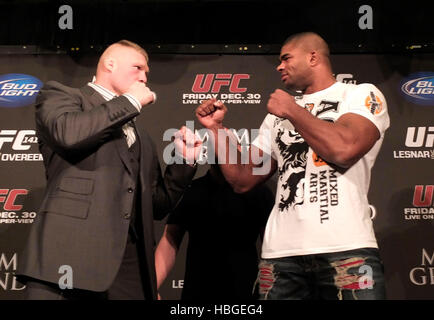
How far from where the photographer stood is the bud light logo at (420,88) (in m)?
3.28

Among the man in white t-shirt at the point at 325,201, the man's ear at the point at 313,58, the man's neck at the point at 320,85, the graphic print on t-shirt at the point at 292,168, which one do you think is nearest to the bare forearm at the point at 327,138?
the man in white t-shirt at the point at 325,201

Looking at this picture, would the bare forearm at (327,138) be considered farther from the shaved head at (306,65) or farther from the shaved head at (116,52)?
the shaved head at (116,52)

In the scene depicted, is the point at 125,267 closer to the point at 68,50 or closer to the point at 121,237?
the point at 121,237

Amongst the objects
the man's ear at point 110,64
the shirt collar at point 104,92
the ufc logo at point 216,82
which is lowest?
the shirt collar at point 104,92

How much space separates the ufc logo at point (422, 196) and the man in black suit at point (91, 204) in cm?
166

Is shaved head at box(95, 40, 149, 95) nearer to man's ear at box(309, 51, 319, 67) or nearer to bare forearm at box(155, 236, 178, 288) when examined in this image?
man's ear at box(309, 51, 319, 67)

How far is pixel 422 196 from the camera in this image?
125 inches

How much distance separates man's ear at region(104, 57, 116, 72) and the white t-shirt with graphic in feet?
2.66

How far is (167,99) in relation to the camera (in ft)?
11.0

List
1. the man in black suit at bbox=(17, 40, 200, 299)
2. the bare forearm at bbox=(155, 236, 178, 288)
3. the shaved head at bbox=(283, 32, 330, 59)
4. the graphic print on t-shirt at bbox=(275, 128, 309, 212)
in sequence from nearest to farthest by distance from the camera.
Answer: the man in black suit at bbox=(17, 40, 200, 299) < the graphic print on t-shirt at bbox=(275, 128, 309, 212) < the shaved head at bbox=(283, 32, 330, 59) < the bare forearm at bbox=(155, 236, 178, 288)

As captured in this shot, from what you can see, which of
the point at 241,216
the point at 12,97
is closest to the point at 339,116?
the point at 241,216

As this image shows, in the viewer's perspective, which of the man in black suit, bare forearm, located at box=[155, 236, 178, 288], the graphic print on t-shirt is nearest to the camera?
the man in black suit

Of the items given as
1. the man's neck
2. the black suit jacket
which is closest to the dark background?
the man's neck

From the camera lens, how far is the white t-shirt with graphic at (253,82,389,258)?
2170 millimetres
